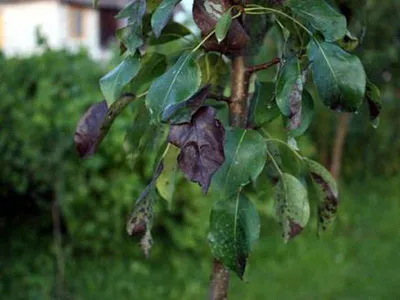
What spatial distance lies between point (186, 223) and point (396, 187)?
12.6ft

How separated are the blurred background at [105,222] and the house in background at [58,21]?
12205mm

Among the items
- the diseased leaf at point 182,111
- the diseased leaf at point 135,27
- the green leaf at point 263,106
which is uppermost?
the diseased leaf at point 135,27

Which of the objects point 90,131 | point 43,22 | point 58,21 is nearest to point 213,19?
point 90,131

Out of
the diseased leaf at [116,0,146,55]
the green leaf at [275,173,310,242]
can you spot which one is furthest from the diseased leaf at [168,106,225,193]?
the green leaf at [275,173,310,242]

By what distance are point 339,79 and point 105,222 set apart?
3.56m

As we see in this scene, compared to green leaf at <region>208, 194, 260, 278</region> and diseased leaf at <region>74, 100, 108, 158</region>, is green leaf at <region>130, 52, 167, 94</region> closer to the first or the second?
diseased leaf at <region>74, 100, 108, 158</region>

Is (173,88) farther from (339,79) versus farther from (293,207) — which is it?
(293,207)

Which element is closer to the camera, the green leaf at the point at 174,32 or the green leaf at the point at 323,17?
the green leaf at the point at 323,17

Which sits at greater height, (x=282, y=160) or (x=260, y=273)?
(x=282, y=160)

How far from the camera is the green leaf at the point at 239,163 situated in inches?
56.1

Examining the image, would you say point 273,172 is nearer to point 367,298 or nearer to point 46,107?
point 46,107

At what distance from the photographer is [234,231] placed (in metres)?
1.46

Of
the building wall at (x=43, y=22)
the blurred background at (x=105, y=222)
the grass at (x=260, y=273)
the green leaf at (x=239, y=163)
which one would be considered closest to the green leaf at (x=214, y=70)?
the green leaf at (x=239, y=163)

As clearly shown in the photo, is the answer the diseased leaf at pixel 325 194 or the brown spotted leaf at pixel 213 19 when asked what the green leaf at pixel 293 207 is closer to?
the diseased leaf at pixel 325 194
